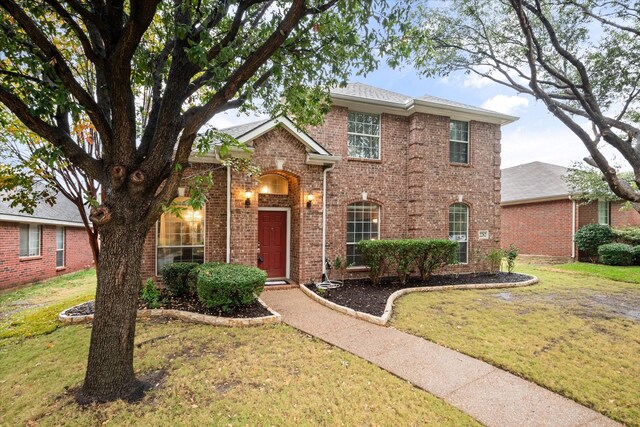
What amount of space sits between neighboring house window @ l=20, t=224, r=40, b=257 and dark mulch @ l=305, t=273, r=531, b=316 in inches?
455

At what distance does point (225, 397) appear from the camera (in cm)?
354

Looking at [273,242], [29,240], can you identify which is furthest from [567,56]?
[29,240]

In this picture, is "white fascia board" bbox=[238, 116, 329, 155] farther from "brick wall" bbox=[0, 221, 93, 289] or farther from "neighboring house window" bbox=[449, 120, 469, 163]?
"brick wall" bbox=[0, 221, 93, 289]

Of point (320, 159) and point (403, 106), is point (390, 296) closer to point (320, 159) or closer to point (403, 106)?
point (320, 159)

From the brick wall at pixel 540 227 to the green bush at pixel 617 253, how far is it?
67.8 inches

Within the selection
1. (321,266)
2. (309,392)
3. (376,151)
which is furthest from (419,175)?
(309,392)

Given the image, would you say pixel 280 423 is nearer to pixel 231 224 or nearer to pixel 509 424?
pixel 509 424

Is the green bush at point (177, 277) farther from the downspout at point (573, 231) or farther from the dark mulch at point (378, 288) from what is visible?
the downspout at point (573, 231)

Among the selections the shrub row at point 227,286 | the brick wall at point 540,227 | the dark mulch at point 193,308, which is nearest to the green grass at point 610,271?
the brick wall at point 540,227

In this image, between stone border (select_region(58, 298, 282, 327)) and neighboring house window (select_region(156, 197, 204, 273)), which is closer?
stone border (select_region(58, 298, 282, 327))

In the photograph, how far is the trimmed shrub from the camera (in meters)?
9.26

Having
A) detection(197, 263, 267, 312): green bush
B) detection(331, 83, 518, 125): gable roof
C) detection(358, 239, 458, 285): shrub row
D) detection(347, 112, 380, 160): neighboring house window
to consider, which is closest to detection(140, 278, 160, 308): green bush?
detection(197, 263, 267, 312): green bush

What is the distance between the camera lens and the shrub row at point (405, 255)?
29.1 ft

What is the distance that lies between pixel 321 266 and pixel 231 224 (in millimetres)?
3078
